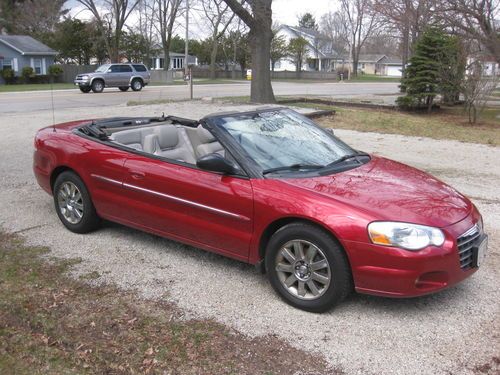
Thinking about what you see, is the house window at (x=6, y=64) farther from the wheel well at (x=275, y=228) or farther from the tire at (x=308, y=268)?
the tire at (x=308, y=268)

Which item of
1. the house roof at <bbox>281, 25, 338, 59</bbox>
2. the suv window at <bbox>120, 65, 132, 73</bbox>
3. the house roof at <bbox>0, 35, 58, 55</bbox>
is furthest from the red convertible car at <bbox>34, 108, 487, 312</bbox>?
the house roof at <bbox>281, 25, 338, 59</bbox>

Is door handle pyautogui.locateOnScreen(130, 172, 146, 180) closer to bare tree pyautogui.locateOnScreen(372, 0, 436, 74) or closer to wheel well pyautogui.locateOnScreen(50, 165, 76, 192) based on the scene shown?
wheel well pyautogui.locateOnScreen(50, 165, 76, 192)

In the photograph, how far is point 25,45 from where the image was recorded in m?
49.0

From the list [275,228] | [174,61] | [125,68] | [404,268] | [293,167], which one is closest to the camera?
[404,268]

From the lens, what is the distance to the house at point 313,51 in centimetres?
8981

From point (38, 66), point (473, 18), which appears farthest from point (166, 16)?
point (473, 18)

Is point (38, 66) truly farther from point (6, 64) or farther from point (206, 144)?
point (206, 144)

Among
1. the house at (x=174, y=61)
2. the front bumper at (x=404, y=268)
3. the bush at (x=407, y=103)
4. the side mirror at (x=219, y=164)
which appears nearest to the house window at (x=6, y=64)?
the house at (x=174, y=61)

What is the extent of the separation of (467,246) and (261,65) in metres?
18.0

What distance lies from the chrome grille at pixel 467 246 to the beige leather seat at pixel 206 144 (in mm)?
2189

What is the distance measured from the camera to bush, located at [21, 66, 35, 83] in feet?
149

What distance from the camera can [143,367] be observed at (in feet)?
10.3

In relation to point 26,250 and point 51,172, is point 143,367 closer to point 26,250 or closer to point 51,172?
point 26,250

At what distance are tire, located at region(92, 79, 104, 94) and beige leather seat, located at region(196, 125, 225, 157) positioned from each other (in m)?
29.1
